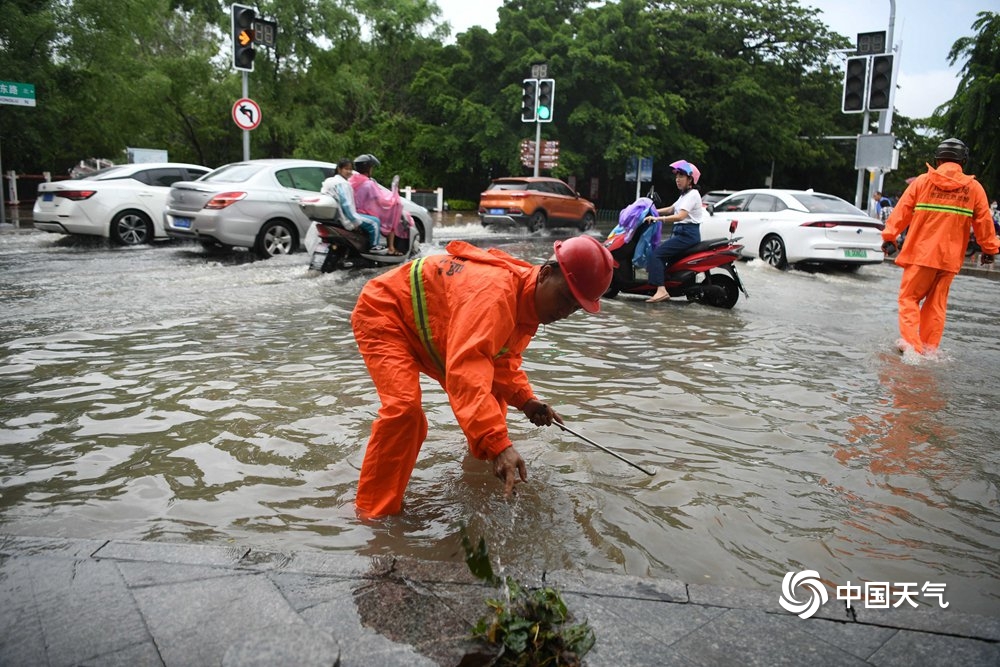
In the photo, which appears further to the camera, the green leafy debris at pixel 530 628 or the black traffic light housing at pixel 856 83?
the black traffic light housing at pixel 856 83

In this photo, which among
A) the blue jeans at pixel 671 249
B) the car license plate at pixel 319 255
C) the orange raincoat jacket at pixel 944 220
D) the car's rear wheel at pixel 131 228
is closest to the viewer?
the orange raincoat jacket at pixel 944 220

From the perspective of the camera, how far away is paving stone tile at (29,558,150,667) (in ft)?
7.09

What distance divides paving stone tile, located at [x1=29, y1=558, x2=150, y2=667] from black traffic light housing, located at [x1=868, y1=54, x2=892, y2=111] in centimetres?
1850

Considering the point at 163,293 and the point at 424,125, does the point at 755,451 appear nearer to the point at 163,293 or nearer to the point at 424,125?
the point at 163,293

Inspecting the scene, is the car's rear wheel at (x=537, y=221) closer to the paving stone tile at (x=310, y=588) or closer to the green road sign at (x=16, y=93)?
the green road sign at (x=16, y=93)

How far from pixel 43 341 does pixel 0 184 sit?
13.4m

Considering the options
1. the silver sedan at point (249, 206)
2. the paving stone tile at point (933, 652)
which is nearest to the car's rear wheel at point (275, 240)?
the silver sedan at point (249, 206)

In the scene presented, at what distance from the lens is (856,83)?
675 inches

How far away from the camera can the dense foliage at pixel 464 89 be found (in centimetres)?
2120

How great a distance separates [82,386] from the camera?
17.2ft

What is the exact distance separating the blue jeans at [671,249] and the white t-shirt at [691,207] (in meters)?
0.05

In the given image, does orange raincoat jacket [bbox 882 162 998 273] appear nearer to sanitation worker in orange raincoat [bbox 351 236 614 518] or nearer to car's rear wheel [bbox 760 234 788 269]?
sanitation worker in orange raincoat [bbox 351 236 614 518]

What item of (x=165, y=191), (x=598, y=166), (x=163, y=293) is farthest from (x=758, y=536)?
(x=598, y=166)

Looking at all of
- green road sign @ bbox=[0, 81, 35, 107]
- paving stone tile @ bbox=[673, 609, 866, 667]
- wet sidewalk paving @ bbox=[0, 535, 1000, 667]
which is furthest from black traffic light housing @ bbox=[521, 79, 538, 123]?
paving stone tile @ bbox=[673, 609, 866, 667]
